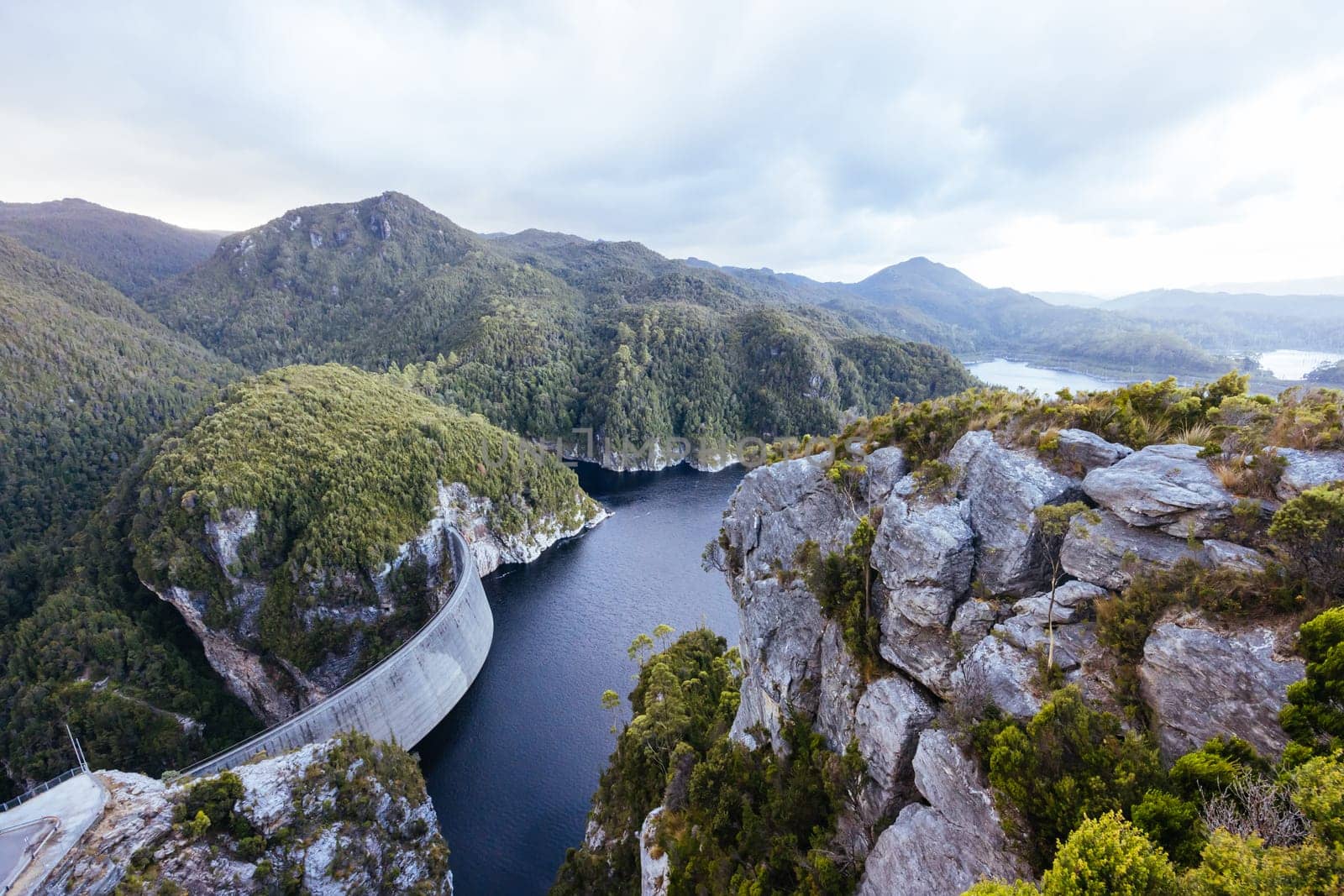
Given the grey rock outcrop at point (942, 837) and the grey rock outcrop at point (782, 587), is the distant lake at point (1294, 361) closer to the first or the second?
the grey rock outcrop at point (782, 587)

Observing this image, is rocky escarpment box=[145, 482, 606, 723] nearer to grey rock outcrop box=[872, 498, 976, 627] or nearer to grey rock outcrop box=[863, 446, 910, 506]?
grey rock outcrop box=[863, 446, 910, 506]

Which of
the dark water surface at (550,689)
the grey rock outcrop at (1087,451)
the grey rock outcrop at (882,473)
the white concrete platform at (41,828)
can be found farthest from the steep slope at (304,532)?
the grey rock outcrop at (1087,451)

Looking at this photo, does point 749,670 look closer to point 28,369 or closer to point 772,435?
point 772,435

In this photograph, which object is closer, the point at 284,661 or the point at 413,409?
the point at 284,661

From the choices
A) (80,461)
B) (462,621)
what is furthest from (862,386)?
(80,461)

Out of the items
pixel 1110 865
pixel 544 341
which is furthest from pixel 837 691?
pixel 544 341

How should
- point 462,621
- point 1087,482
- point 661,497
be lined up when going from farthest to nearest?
point 661,497 < point 462,621 < point 1087,482

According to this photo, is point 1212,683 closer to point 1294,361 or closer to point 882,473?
point 882,473
